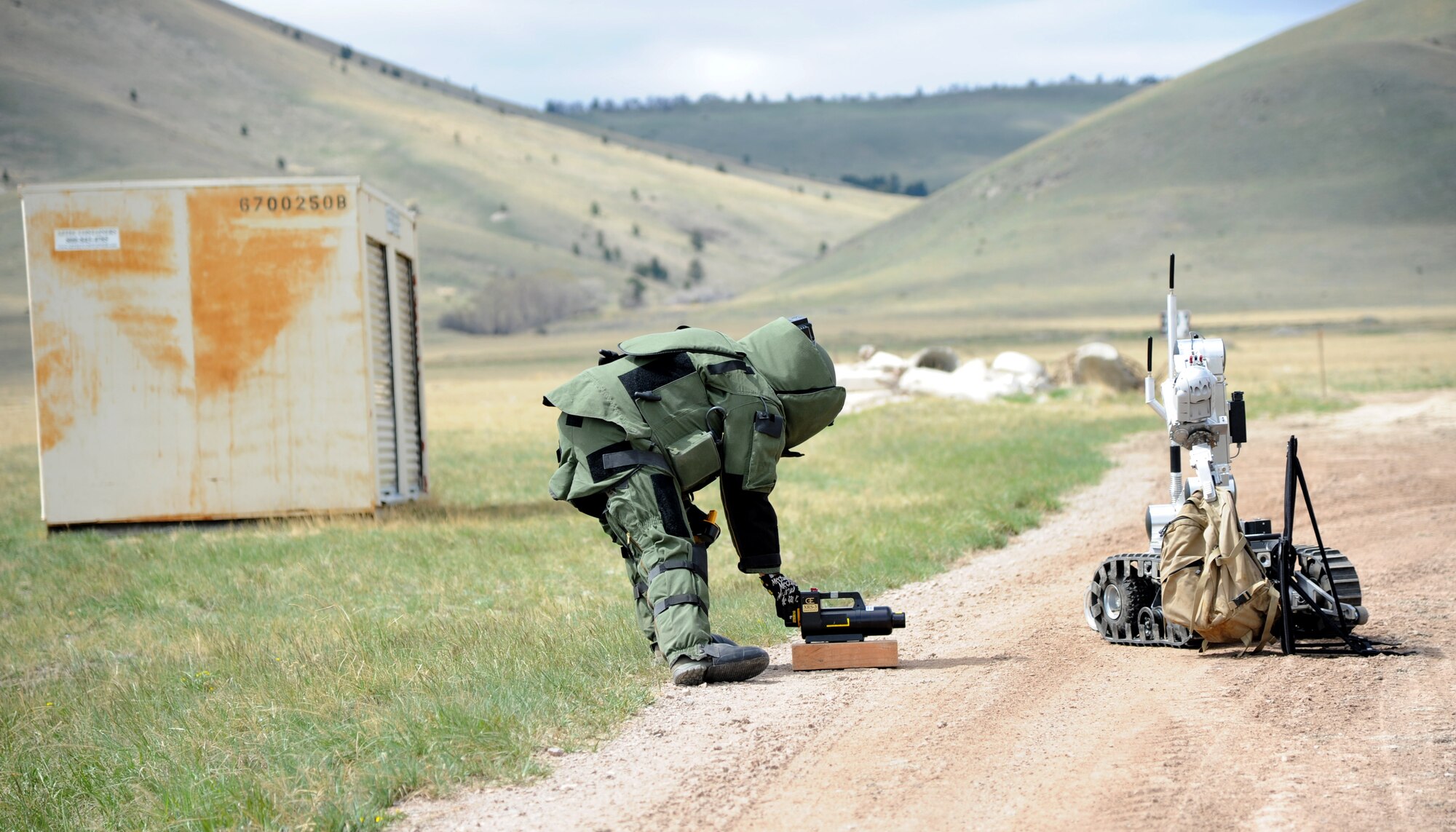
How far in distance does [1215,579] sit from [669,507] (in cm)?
273

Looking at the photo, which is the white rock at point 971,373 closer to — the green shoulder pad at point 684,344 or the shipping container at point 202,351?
the shipping container at point 202,351

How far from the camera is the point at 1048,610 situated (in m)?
8.55

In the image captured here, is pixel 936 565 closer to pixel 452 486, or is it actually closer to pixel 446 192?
pixel 452 486

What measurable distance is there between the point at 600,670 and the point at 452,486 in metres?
11.0

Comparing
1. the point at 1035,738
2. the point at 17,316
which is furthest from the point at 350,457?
the point at 17,316

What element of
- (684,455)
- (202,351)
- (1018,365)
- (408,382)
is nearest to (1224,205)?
(1018,365)

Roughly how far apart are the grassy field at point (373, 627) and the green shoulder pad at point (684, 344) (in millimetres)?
1642

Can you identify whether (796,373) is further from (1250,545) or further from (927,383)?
(927,383)

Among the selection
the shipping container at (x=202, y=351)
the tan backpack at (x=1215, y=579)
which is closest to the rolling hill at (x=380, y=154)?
the shipping container at (x=202, y=351)

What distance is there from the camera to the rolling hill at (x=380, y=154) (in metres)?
113

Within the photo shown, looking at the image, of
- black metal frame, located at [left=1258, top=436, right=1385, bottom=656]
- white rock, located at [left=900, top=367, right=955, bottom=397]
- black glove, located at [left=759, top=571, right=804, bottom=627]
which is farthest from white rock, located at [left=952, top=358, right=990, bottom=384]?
black glove, located at [left=759, top=571, right=804, bottom=627]

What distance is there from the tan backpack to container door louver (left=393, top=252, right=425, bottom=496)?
10.5 metres

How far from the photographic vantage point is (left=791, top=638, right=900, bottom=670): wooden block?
22.6 feet

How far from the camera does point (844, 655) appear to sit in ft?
22.7
